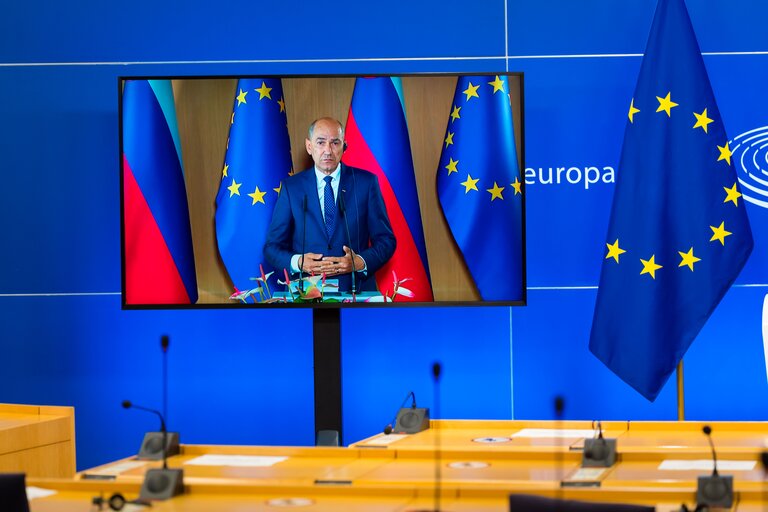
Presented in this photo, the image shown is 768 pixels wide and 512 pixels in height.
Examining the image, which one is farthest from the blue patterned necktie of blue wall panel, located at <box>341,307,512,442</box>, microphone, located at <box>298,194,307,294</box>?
blue wall panel, located at <box>341,307,512,442</box>

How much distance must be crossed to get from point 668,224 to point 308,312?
7.64 ft

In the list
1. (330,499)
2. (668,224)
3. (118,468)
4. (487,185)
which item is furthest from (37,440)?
(668,224)

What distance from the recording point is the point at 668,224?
560cm

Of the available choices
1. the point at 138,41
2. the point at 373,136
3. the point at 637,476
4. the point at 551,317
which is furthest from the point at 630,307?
the point at 138,41

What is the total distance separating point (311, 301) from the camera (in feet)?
19.1

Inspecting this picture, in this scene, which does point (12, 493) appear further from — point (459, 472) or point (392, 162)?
point (392, 162)

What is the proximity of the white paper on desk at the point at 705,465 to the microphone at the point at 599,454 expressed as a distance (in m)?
0.18

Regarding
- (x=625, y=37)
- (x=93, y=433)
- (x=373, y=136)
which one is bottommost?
(x=93, y=433)

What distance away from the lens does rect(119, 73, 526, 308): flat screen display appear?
5.87 m

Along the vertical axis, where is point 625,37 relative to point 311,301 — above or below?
above

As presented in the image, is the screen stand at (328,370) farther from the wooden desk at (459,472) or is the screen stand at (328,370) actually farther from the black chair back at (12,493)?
the black chair back at (12,493)

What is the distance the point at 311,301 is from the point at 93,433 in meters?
1.97

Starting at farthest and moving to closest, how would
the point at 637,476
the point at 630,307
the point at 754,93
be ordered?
the point at 754,93 < the point at 630,307 < the point at 637,476

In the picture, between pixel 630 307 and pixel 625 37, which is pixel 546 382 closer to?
pixel 630 307
